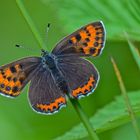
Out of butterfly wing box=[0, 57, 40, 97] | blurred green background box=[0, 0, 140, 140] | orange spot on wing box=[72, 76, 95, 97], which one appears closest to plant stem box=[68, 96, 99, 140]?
orange spot on wing box=[72, 76, 95, 97]

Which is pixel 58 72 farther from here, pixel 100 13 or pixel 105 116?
pixel 100 13

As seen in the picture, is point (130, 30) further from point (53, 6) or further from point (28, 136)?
point (28, 136)

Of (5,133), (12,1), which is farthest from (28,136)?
(12,1)

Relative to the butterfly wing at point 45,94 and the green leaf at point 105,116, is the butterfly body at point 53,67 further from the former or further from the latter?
the green leaf at point 105,116

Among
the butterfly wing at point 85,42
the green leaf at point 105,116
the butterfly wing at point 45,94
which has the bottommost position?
the green leaf at point 105,116

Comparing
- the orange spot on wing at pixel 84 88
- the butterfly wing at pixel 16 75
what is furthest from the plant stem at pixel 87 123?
the butterfly wing at pixel 16 75

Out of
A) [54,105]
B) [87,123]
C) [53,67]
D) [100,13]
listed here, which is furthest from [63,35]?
[87,123]
